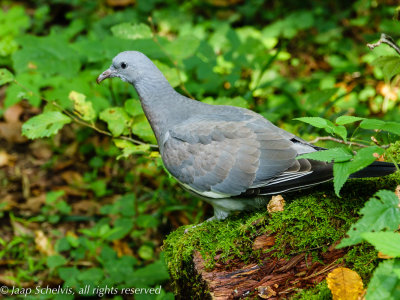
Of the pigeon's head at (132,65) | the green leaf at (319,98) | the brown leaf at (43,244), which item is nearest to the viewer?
the pigeon's head at (132,65)

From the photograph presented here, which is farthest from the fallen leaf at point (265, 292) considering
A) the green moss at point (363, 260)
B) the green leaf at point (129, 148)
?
the green leaf at point (129, 148)

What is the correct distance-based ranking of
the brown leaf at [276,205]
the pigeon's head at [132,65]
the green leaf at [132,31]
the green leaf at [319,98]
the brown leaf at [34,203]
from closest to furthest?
1. the brown leaf at [276,205]
2. the pigeon's head at [132,65]
3. the green leaf at [132,31]
4. the green leaf at [319,98]
5. the brown leaf at [34,203]

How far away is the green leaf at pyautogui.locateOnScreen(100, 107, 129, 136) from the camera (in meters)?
4.13

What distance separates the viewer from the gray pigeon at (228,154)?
120 inches

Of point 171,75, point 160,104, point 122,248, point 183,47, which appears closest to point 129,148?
point 160,104

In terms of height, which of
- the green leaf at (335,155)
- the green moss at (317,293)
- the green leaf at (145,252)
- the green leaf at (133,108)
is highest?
the green leaf at (335,155)

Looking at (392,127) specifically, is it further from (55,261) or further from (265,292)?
(55,261)

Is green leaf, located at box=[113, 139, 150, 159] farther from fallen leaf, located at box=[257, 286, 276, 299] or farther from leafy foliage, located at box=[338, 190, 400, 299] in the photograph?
leafy foliage, located at box=[338, 190, 400, 299]

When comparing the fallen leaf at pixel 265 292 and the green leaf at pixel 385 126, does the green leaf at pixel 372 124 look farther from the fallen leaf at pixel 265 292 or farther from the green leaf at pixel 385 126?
the fallen leaf at pixel 265 292

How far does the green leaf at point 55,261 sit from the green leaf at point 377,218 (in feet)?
11.1

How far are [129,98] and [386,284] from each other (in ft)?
15.2

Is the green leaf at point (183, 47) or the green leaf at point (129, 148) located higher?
the green leaf at point (183, 47)

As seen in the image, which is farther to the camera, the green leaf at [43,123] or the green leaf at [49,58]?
the green leaf at [49,58]

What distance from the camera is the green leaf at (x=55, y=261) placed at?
4.54 m
